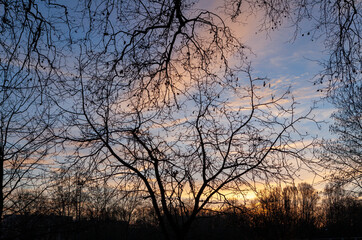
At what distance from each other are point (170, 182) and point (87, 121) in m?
2.26

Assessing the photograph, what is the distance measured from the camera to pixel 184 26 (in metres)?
5.81

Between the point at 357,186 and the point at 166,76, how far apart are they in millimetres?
17248

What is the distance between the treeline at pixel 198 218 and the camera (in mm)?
3754

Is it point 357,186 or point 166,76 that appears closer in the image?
point 166,76

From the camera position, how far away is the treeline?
375 cm

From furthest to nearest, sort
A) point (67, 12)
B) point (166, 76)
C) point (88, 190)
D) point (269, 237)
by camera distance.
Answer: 1. point (269, 237)
2. point (88, 190)
3. point (166, 76)
4. point (67, 12)

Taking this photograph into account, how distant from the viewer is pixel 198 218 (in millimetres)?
8031

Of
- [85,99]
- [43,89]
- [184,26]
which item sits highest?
[184,26]

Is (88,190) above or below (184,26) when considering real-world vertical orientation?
below

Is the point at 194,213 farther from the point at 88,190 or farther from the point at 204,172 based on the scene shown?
the point at 88,190

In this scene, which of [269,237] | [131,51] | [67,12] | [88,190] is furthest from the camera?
[269,237]

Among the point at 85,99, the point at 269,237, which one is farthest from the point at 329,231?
the point at 85,99

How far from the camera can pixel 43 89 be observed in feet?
14.3

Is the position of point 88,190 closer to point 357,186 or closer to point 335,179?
point 335,179
